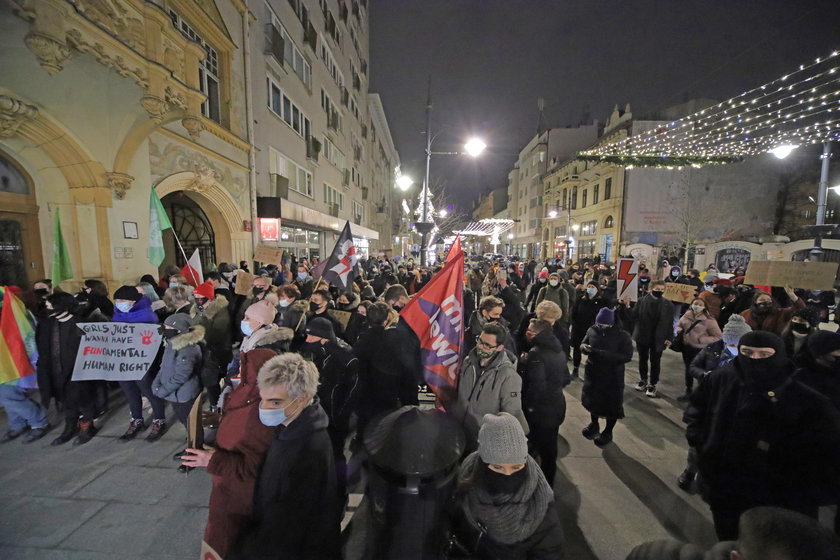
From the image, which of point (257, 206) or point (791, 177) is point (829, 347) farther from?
point (791, 177)

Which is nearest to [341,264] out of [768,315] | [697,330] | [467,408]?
[467,408]

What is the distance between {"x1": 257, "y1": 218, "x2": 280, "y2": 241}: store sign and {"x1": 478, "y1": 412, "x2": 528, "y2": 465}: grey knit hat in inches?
484

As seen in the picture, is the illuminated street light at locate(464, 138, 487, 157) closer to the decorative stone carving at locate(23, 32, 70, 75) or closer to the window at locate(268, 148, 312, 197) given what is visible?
the window at locate(268, 148, 312, 197)

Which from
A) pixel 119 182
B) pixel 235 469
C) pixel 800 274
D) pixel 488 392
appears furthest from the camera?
pixel 119 182

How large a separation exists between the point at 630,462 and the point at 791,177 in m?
35.0

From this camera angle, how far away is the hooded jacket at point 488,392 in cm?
288

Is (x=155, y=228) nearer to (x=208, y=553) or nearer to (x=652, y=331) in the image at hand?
(x=208, y=553)

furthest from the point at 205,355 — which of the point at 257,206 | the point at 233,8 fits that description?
the point at 233,8

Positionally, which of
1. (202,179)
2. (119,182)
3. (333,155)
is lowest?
(119,182)

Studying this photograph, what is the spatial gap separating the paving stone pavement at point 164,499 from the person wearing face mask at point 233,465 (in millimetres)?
1029

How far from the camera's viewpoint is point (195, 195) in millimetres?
10094

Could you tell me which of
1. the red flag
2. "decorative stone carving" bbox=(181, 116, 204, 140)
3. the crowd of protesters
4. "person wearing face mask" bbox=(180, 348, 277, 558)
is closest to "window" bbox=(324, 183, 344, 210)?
"decorative stone carving" bbox=(181, 116, 204, 140)

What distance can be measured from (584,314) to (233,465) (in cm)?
645

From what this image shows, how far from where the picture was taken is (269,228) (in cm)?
1249
